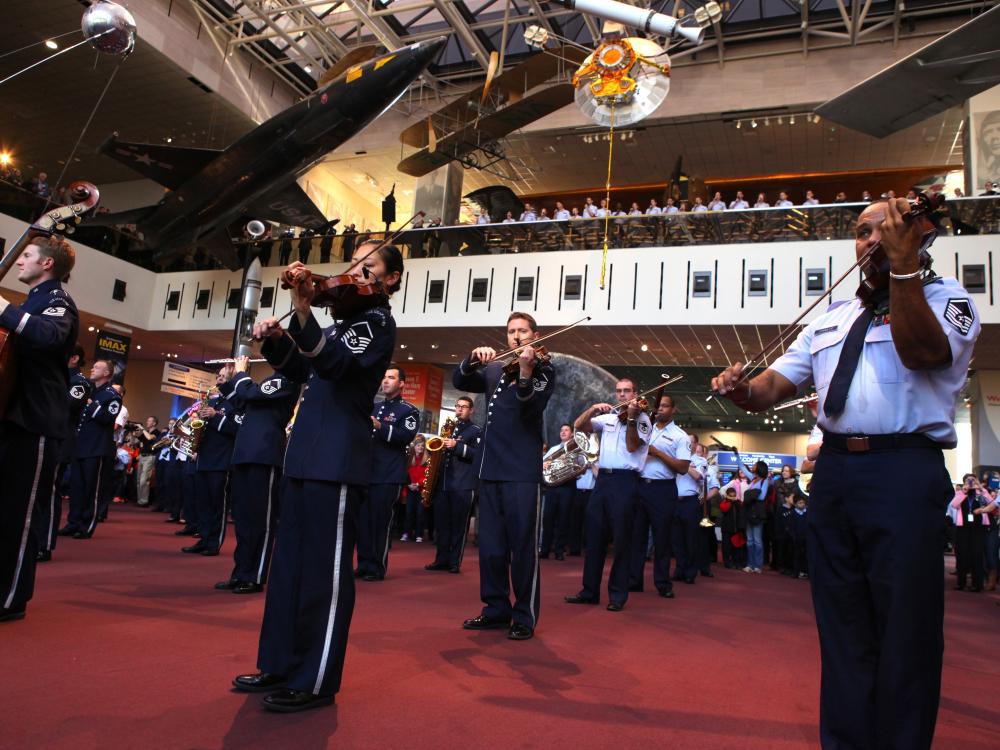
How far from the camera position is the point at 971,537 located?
400 inches

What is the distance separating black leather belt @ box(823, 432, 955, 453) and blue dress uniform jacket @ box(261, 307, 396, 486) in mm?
1631

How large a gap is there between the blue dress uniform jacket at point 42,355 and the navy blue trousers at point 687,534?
6744mm

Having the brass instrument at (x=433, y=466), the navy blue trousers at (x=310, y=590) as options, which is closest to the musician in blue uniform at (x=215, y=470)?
the brass instrument at (x=433, y=466)

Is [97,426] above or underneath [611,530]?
above

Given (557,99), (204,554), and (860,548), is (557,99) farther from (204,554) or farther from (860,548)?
(860,548)

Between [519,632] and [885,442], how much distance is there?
264 cm

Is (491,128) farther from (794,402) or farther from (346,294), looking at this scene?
(346,294)

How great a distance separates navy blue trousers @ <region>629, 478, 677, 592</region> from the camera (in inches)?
269

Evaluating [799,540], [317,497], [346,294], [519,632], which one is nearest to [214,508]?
[519,632]

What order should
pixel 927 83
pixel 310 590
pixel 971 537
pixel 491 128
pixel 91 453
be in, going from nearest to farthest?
pixel 310 590 → pixel 91 453 → pixel 927 83 → pixel 971 537 → pixel 491 128

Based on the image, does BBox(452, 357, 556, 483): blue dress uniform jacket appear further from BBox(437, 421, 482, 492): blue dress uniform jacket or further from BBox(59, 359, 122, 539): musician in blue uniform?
BBox(59, 359, 122, 539): musician in blue uniform

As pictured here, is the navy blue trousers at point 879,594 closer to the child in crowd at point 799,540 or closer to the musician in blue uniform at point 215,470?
the musician in blue uniform at point 215,470

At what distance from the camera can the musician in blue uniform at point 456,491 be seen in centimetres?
759

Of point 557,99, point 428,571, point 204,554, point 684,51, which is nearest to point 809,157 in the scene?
Result: point 684,51
